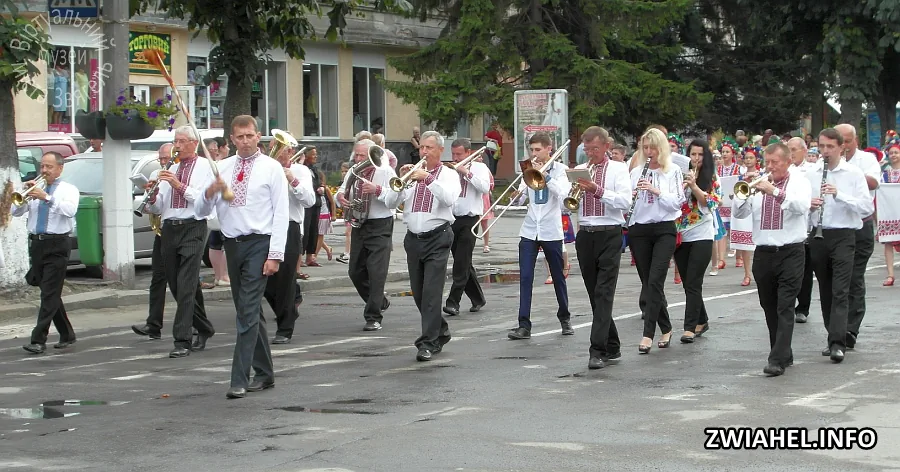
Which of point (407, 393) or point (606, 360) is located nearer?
point (407, 393)

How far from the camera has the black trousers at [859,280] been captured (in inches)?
440

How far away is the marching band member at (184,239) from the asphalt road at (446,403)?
0.84 ft

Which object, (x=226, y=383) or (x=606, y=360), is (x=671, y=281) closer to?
(x=606, y=360)

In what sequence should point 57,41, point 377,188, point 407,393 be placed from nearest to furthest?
point 407,393 < point 377,188 < point 57,41

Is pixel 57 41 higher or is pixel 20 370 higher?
pixel 57 41

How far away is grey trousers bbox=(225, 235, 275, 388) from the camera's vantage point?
931 cm

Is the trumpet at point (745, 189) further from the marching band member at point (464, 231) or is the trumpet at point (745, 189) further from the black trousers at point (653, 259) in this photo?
the marching band member at point (464, 231)

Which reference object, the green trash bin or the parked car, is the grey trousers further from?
the parked car

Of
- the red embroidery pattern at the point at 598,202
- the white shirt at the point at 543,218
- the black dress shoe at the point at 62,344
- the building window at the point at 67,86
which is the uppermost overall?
the building window at the point at 67,86

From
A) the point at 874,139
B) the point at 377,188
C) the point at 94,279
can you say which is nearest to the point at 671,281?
the point at 377,188

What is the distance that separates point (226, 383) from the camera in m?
9.97

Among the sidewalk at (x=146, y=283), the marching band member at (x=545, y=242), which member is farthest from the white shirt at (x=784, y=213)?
the sidewalk at (x=146, y=283)

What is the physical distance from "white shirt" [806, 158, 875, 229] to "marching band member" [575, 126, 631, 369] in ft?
4.93

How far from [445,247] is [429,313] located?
587 millimetres
